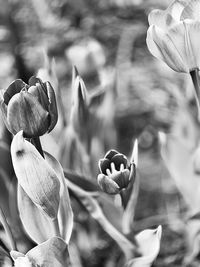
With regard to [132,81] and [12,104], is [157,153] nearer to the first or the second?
[132,81]

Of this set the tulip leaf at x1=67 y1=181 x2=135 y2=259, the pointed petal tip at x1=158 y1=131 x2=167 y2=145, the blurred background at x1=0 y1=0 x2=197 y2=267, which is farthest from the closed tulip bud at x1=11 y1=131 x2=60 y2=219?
the blurred background at x1=0 y1=0 x2=197 y2=267

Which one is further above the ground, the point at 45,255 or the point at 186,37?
the point at 186,37

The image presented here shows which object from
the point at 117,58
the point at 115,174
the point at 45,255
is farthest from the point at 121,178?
the point at 117,58

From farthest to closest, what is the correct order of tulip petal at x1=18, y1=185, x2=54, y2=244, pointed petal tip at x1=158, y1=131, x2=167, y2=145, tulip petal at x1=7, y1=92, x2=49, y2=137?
pointed petal tip at x1=158, y1=131, x2=167, y2=145 → tulip petal at x1=18, y1=185, x2=54, y2=244 → tulip petal at x1=7, y1=92, x2=49, y2=137

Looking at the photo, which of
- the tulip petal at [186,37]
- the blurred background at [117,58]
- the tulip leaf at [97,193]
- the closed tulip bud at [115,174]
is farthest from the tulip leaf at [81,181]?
the blurred background at [117,58]

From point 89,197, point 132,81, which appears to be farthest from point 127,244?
point 132,81

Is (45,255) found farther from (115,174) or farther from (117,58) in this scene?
(117,58)

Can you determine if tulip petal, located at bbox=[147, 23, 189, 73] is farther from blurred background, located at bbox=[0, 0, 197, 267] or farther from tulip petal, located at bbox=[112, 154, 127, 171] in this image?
blurred background, located at bbox=[0, 0, 197, 267]
